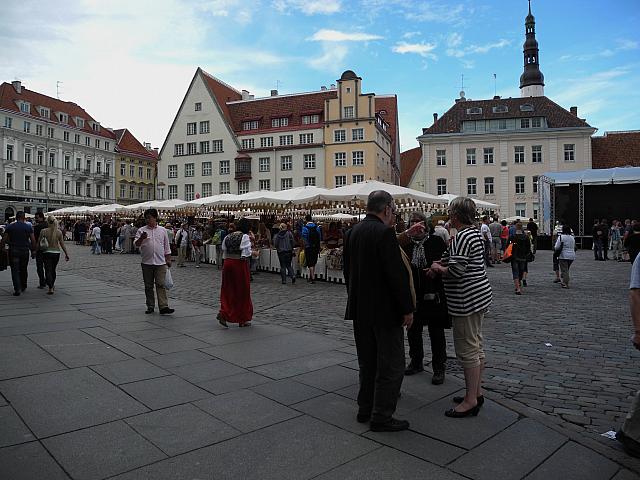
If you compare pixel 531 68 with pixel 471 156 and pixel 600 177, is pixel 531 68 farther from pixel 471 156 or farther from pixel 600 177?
pixel 600 177

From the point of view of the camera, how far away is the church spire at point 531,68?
70.7m

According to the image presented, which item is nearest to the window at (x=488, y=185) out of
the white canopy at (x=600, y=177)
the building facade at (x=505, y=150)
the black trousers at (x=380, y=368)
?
the building facade at (x=505, y=150)

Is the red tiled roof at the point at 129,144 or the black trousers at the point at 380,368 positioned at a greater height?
the red tiled roof at the point at 129,144

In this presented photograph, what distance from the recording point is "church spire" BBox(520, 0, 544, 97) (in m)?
70.7

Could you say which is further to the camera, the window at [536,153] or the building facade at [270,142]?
the building facade at [270,142]

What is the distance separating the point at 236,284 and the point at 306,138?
49.4 metres

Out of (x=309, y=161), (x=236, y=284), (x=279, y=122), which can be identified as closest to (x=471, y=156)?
(x=309, y=161)

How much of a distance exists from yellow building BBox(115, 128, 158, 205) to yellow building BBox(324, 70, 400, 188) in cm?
3659

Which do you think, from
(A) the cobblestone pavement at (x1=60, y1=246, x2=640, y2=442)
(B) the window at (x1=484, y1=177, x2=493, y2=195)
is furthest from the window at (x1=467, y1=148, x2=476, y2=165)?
(A) the cobblestone pavement at (x1=60, y1=246, x2=640, y2=442)

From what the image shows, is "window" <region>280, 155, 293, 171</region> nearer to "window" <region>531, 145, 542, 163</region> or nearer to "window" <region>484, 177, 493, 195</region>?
"window" <region>484, 177, 493, 195</region>

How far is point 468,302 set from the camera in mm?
4152

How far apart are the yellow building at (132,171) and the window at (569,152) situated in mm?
58001

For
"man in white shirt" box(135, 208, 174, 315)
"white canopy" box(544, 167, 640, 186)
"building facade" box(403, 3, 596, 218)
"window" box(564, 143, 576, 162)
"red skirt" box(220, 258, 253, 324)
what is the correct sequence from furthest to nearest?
"building facade" box(403, 3, 596, 218) < "window" box(564, 143, 576, 162) < "white canopy" box(544, 167, 640, 186) < "man in white shirt" box(135, 208, 174, 315) < "red skirt" box(220, 258, 253, 324)

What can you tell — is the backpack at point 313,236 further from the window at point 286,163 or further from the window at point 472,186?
the window at point 286,163
